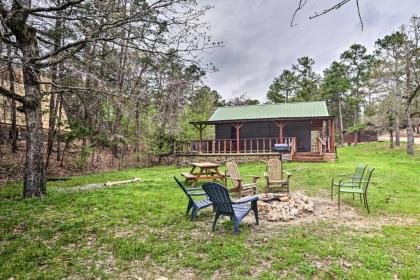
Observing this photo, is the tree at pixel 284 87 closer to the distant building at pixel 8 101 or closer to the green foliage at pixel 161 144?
the green foliage at pixel 161 144

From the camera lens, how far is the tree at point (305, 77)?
36.1 meters

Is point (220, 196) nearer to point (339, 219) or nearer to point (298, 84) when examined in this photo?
point (339, 219)

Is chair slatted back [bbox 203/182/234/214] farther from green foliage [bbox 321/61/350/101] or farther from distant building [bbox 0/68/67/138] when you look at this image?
green foliage [bbox 321/61/350/101]

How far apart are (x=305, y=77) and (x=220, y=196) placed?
36.6 meters

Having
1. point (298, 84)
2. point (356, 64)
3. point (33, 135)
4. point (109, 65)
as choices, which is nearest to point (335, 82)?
point (356, 64)

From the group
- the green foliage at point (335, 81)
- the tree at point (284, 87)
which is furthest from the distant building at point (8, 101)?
the green foliage at point (335, 81)

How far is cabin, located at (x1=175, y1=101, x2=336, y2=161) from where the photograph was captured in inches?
621

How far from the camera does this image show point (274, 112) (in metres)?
18.1

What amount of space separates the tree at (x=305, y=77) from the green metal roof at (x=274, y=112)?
18.8 m

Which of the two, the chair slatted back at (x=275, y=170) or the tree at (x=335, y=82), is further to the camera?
the tree at (x=335, y=82)

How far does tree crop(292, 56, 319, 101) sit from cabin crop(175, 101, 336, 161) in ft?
57.4

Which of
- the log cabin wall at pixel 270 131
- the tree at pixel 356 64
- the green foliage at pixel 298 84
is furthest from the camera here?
the green foliage at pixel 298 84

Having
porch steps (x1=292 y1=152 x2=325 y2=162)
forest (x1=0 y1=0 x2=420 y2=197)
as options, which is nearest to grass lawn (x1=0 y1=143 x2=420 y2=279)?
forest (x1=0 y1=0 x2=420 y2=197)

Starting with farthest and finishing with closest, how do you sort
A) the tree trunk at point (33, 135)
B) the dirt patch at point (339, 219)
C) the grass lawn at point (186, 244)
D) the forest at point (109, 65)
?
the tree trunk at point (33, 135) → the forest at point (109, 65) → the dirt patch at point (339, 219) → the grass lawn at point (186, 244)
